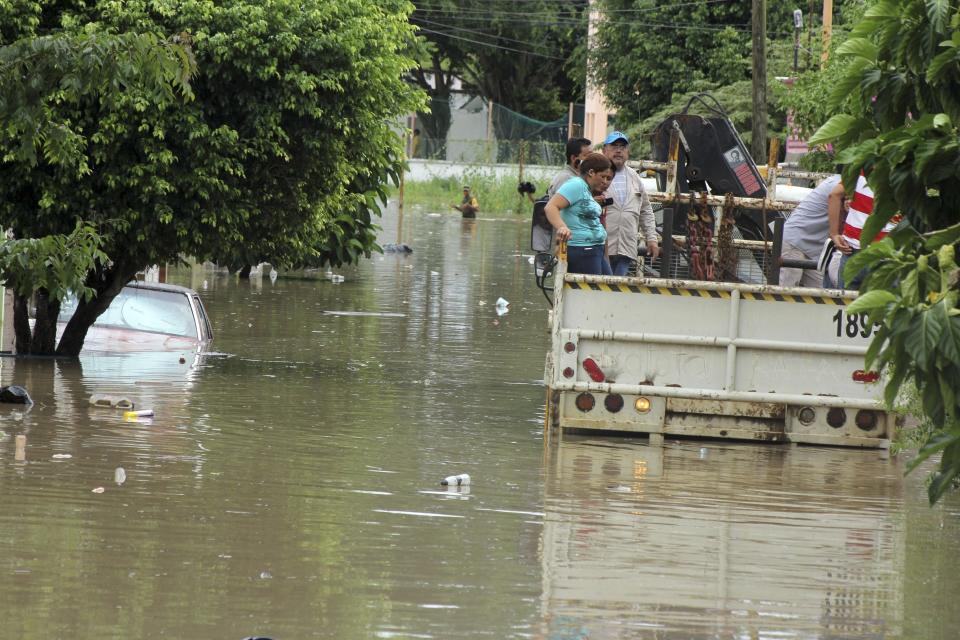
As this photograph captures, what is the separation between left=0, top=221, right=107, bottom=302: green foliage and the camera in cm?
1039

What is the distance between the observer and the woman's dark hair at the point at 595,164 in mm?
11852

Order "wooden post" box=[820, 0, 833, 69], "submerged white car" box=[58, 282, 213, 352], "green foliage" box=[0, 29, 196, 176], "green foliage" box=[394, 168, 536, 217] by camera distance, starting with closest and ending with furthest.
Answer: "green foliage" box=[0, 29, 196, 176] < "submerged white car" box=[58, 282, 213, 352] < "wooden post" box=[820, 0, 833, 69] < "green foliage" box=[394, 168, 536, 217]

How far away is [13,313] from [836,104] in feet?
38.4

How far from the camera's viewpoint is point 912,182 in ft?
16.9

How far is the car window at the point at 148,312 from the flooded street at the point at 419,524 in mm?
2453

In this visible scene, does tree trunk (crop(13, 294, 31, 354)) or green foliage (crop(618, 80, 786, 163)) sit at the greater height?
green foliage (crop(618, 80, 786, 163))

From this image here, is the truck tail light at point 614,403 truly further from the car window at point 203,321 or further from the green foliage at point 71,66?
the car window at point 203,321

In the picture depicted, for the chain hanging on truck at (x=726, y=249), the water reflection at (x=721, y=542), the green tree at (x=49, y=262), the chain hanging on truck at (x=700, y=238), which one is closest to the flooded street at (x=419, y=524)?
the water reflection at (x=721, y=542)

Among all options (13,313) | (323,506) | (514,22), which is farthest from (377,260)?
(514,22)

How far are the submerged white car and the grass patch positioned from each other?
135 feet

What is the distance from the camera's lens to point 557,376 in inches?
433

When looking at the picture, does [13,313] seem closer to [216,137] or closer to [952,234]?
[216,137]

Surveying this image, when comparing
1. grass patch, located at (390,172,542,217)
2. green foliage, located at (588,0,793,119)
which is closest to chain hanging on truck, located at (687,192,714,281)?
green foliage, located at (588,0,793,119)

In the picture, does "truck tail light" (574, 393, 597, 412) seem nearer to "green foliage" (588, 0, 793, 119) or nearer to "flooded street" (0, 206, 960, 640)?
"flooded street" (0, 206, 960, 640)
